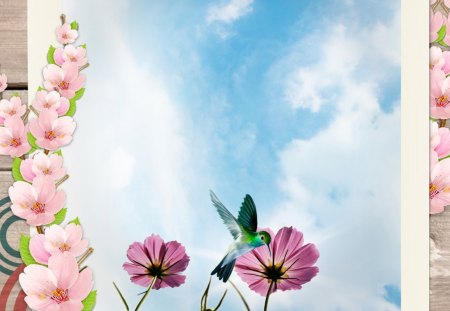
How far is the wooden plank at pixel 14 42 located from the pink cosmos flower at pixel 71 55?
0.05 m

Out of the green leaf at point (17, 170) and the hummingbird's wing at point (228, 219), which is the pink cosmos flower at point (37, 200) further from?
the hummingbird's wing at point (228, 219)

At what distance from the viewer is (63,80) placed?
1.89 feet

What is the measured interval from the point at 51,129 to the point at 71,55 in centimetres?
11

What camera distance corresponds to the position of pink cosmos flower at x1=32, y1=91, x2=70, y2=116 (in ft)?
1.88

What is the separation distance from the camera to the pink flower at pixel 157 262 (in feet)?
1.83

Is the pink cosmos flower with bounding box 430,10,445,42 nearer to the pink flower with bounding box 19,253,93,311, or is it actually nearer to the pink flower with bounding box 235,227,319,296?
the pink flower with bounding box 235,227,319,296

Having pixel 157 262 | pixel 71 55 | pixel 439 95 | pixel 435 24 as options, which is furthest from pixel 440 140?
pixel 71 55

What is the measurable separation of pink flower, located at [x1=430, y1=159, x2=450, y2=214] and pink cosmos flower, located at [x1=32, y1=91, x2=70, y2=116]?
21.7 inches

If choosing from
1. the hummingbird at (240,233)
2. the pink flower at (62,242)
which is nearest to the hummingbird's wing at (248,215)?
the hummingbird at (240,233)

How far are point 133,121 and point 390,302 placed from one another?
0.44 metres

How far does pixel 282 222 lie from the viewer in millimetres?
558

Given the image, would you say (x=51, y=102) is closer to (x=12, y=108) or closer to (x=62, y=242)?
(x=12, y=108)

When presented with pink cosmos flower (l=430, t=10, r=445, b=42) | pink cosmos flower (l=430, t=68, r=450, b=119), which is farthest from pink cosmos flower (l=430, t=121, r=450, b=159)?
pink cosmos flower (l=430, t=10, r=445, b=42)

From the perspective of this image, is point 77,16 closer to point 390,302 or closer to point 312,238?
point 312,238
